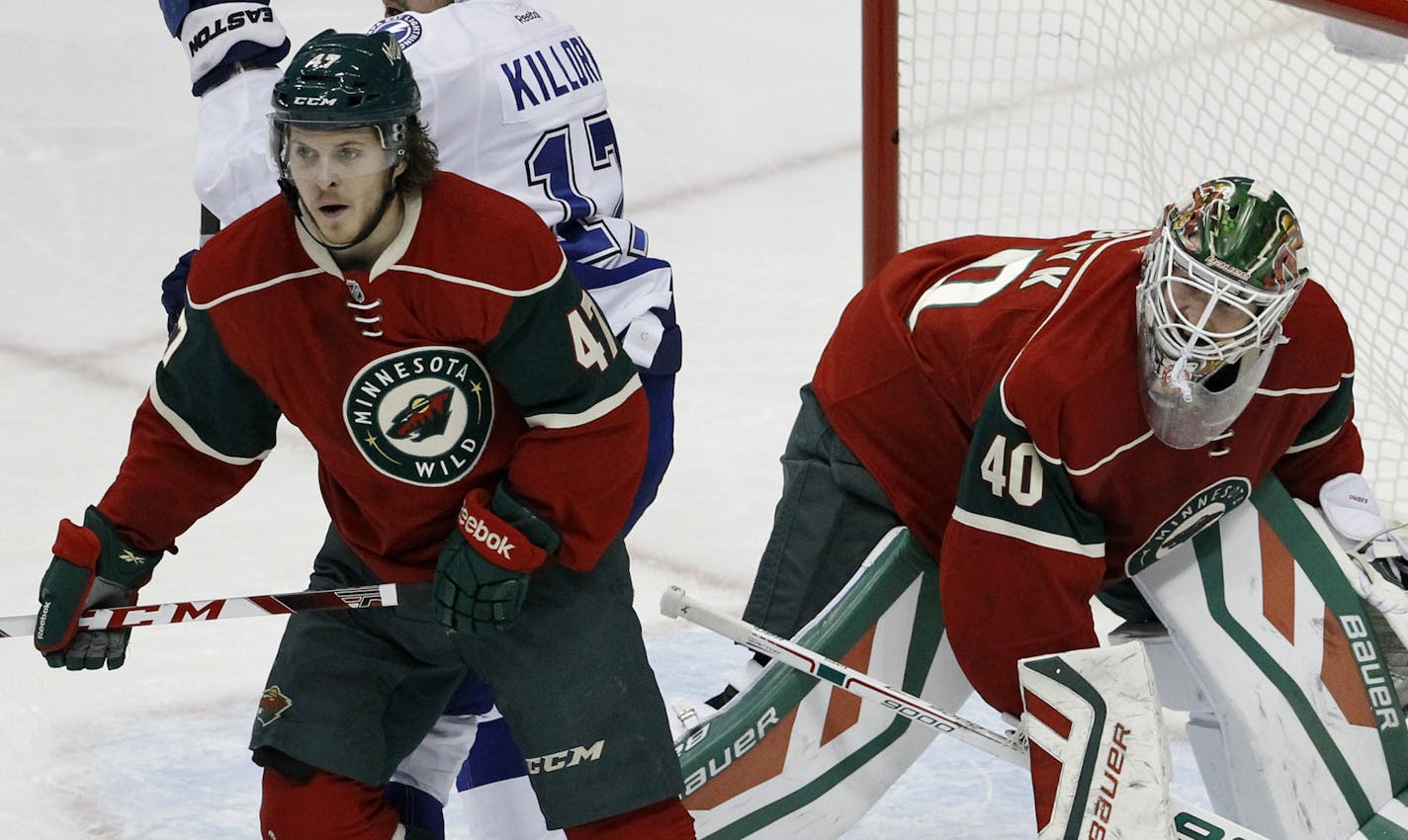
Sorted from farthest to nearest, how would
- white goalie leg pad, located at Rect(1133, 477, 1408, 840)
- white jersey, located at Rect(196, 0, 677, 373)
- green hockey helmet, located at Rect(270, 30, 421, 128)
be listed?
white jersey, located at Rect(196, 0, 677, 373) → white goalie leg pad, located at Rect(1133, 477, 1408, 840) → green hockey helmet, located at Rect(270, 30, 421, 128)

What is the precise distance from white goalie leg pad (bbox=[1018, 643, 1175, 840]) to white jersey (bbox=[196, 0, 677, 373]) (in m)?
0.70

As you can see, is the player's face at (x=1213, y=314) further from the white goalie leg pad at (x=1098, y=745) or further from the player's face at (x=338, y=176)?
the player's face at (x=338, y=176)

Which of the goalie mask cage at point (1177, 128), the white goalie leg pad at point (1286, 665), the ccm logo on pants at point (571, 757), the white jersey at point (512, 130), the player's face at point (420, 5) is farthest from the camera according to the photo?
the goalie mask cage at point (1177, 128)

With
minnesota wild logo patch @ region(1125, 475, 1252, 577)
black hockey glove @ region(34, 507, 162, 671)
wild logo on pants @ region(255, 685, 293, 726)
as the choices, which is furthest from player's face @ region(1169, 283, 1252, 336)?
black hockey glove @ region(34, 507, 162, 671)

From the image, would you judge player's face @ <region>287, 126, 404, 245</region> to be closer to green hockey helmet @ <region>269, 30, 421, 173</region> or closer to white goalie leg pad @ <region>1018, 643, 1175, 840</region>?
green hockey helmet @ <region>269, 30, 421, 173</region>

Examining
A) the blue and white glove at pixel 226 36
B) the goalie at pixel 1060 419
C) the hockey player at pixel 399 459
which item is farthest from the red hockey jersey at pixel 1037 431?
the blue and white glove at pixel 226 36

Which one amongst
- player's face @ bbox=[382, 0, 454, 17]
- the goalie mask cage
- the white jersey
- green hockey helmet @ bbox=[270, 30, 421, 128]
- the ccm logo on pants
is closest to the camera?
green hockey helmet @ bbox=[270, 30, 421, 128]

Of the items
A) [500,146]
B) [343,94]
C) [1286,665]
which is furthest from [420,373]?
[1286,665]

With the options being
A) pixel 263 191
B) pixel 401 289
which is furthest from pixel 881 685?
pixel 263 191

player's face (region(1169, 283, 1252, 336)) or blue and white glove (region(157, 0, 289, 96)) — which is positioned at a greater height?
blue and white glove (region(157, 0, 289, 96))

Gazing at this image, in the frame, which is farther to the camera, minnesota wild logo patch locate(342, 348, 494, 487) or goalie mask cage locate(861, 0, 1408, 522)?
goalie mask cage locate(861, 0, 1408, 522)

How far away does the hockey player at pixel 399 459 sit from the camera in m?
1.99

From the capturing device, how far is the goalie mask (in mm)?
2152

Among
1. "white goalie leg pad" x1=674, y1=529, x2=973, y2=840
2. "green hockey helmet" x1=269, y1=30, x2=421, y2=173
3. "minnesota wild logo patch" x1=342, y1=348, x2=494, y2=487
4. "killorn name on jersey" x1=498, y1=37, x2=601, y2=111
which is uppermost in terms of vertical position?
"green hockey helmet" x1=269, y1=30, x2=421, y2=173
